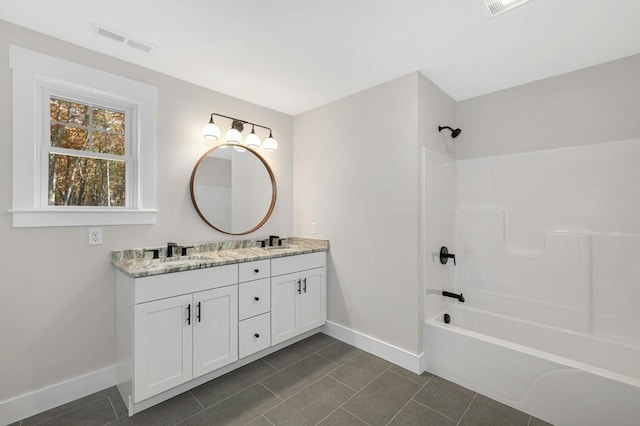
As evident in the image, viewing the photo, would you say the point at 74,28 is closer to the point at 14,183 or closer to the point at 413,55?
the point at 14,183

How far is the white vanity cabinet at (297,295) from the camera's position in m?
2.47

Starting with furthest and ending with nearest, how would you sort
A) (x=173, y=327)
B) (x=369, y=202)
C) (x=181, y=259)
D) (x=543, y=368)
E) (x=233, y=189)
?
(x=233, y=189), (x=369, y=202), (x=181, y=259), (x=173, y=327), (x=543, y=368)

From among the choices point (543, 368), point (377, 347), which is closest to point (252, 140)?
point (377, 347)

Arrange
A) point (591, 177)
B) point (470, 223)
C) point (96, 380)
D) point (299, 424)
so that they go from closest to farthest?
1. point (299, 424)
2. point (96, 380)
3. point (591, 177)
4. point (470, 223)

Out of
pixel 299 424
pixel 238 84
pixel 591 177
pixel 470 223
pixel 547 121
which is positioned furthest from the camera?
pixel 470 223

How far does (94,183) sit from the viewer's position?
209 centimetres

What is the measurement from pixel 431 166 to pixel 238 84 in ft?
6.14

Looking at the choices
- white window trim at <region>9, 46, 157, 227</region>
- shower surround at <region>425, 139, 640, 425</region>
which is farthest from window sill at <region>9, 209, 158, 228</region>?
shower surround at <region>425, 139, 640, 425</region>

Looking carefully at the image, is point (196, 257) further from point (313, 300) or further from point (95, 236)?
point (313, 300)

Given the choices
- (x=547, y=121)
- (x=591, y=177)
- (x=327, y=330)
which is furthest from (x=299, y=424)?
(x=547, y=121)

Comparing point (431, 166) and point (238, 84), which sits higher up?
point (238, 84)

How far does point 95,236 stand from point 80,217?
0.53ft

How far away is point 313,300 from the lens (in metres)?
2.80

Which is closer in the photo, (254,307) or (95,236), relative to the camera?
(95,236)
